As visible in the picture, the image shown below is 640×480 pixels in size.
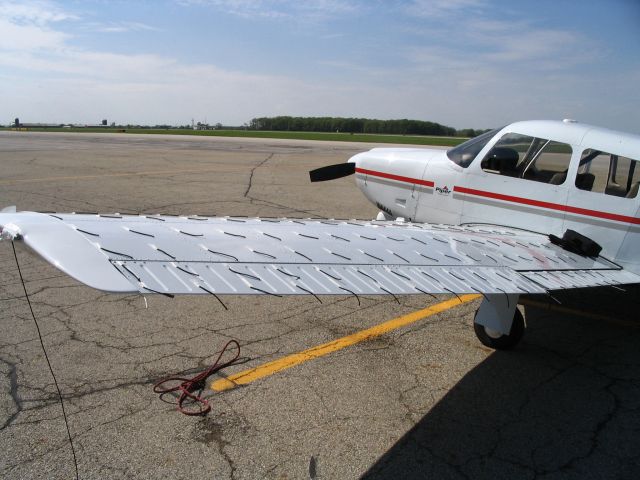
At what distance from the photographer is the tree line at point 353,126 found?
86562mm

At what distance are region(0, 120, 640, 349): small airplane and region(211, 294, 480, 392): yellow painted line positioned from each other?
0.89 metres

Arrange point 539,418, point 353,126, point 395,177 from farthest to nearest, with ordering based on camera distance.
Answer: point 353,126 → point 395,177 → point 539,418

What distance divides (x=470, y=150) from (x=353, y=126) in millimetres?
95968

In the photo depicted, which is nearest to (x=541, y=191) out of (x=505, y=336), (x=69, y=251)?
(x=505, y=336)

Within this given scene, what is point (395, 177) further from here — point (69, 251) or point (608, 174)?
point (69, 251)

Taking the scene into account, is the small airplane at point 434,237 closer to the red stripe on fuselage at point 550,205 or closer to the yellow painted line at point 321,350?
the red stripe on fuselage at point 550,205

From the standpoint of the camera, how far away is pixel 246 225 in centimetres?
345

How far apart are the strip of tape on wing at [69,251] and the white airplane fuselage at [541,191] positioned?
14.4 ft

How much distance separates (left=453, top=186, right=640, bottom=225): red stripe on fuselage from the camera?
4734 mm

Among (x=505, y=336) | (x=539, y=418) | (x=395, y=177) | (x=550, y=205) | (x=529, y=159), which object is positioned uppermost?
(x=529, y=159)

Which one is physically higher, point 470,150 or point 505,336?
point 470,150

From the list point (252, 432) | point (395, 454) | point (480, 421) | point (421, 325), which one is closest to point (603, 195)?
point (421, 325)

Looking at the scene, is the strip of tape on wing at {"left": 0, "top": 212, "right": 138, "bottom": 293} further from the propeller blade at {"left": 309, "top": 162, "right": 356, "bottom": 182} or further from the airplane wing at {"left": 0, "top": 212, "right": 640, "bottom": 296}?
the propeller blade at {"left": 309, "top": 162, "right": 356, "bottom": 182}

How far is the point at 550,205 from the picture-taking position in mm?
5141
